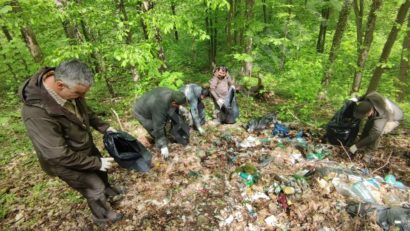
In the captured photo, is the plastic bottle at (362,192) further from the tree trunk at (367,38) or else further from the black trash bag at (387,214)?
the tree trunk at (367,38)

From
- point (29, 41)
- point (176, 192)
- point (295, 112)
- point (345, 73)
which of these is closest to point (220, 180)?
point (176, 192)

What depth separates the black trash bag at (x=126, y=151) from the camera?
11.8 ft

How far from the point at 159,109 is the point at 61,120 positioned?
183 cm

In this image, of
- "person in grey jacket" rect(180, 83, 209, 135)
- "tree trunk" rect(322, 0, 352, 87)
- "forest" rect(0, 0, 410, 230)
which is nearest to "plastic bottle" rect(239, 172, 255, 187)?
"forest" rect(0, 0, 410, 230)

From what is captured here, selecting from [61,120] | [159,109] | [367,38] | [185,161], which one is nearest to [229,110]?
[185,161]

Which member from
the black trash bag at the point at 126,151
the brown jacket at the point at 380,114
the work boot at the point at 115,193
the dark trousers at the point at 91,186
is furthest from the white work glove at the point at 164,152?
the brown jacket at the point at 380,114

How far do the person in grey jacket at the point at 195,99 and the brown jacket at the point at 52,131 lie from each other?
2.84 m

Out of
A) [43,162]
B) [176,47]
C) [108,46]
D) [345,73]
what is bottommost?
[345,73]

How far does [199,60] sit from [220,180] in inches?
387

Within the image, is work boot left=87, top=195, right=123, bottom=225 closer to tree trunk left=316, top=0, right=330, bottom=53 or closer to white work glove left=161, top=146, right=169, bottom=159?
white work glove left=161, top=146, right=169, bottom=159

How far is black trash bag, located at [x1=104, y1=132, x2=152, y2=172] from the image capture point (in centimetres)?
361

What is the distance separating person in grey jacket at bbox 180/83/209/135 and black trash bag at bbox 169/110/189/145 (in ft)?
1.84

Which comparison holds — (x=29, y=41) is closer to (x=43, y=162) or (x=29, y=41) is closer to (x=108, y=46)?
(x=108, y=46)

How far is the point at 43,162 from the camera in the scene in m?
2.82
